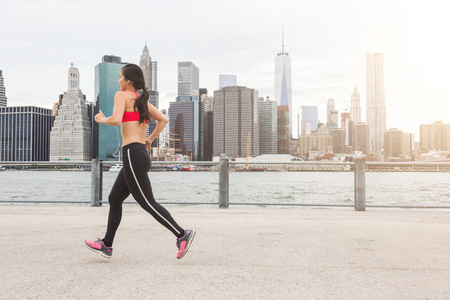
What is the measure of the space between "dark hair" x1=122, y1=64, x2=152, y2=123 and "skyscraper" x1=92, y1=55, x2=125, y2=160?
145736mm

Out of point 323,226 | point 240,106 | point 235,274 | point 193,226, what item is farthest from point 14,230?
point 240,106

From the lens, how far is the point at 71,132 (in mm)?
144625

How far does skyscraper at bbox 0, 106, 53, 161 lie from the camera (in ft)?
433

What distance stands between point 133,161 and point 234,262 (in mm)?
1305

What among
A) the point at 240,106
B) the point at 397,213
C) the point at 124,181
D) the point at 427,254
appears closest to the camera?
the point at 124,181

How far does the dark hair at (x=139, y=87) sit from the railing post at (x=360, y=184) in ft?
18.7

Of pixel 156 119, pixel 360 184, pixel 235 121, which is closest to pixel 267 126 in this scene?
pixel 235 121

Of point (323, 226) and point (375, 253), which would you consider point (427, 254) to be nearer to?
point (375, 253)

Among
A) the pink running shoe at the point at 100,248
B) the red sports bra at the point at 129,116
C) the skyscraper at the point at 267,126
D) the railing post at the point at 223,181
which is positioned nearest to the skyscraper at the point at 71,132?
the skyscraper at the point at 267,126

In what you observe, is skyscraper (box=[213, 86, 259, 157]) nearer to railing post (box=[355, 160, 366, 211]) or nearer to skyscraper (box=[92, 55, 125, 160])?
skyscraper (box=[92, 55, 125, 160])

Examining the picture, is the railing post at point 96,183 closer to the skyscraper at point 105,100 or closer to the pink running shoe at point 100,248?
the pink running shoe at point 100,248

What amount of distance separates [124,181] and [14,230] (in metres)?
2.57

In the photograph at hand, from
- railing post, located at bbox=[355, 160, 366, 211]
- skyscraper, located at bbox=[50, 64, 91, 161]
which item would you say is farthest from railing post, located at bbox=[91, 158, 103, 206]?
skyscraper, located at bbox=[50, 64, 91, 161]

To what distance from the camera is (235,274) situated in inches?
129
